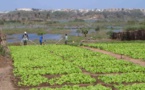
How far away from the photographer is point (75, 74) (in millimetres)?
18891

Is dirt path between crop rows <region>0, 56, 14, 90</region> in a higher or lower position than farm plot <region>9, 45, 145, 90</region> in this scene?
higher

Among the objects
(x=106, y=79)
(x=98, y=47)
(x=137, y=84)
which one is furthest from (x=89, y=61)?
(x=98, y=47)

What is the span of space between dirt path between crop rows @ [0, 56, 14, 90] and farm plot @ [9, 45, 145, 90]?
39 centimetres

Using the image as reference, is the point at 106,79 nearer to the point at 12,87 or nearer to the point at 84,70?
the point at 84,70

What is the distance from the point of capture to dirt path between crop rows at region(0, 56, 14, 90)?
54.2ft

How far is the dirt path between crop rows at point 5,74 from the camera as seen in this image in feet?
54.2

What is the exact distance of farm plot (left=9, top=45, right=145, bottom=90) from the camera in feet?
54.4

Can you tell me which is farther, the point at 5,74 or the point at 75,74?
the point at 5,74

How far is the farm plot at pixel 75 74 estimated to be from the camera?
16578 millimetres

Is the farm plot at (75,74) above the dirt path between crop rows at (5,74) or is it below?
below

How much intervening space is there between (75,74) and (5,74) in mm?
4289

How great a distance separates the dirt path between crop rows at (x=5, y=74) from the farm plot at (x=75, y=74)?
386 millimetres

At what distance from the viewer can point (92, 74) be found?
19672mm

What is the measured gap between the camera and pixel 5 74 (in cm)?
1952
